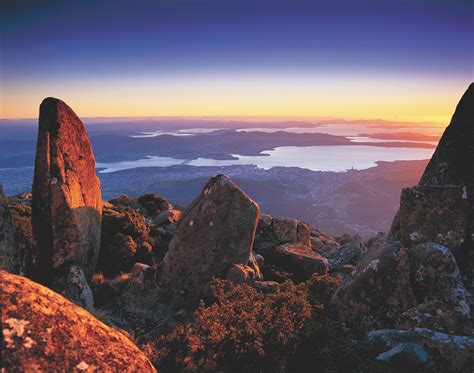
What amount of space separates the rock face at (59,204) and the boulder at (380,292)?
764cm

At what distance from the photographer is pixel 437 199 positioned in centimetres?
1045

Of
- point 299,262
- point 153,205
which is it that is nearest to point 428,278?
point 299,262

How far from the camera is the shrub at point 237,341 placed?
6.27m

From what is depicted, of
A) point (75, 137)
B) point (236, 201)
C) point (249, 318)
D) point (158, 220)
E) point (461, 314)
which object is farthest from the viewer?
point (158, 220)

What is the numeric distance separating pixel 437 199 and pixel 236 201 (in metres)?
6.63

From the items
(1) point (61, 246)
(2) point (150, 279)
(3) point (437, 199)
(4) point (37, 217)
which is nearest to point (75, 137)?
(4) point (37, 217)

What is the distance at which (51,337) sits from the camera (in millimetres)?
3447

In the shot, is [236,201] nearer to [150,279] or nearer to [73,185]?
[150,279]

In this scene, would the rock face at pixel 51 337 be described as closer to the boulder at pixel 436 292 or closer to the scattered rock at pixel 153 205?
the boulder at pixel 436 292

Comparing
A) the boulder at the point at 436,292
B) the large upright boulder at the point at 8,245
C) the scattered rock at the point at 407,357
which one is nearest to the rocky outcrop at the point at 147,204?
the large upright boulder at the point at 8,245

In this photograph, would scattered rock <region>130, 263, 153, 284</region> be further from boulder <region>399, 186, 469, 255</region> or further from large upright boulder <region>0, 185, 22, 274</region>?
boulder <region>399, 186, 469, 255</region>

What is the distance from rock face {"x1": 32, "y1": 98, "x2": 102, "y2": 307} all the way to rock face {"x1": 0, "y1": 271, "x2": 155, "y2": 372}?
6.98 meters

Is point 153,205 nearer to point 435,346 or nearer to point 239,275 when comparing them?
point 239,275

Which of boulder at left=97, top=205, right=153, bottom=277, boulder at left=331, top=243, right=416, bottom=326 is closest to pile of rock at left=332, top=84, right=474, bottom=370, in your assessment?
boulder at left=331, top=243, right=416, bottom=326
